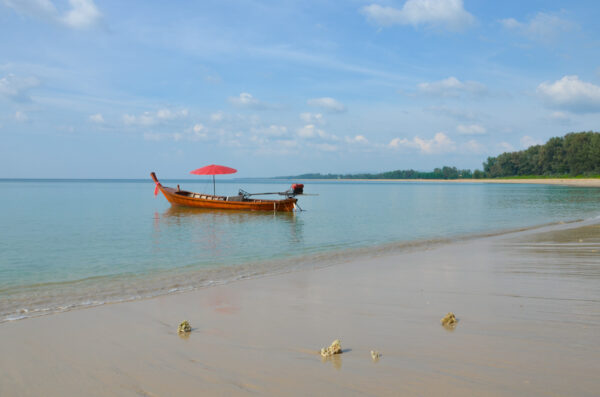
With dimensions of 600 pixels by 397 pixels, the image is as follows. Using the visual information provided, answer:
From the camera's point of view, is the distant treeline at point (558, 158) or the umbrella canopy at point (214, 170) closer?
the umbrella canopy at point (214, 170)

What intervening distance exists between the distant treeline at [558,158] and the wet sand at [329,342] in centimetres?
11939

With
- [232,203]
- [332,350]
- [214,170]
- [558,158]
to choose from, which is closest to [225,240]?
[332,350]

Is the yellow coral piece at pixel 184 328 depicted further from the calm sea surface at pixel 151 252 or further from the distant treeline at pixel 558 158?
the distant treeline at pixel 558 158

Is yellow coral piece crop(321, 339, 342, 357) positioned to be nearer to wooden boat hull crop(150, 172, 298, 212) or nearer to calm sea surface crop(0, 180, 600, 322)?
calm sea surface crop(0, 180, 600, 322)

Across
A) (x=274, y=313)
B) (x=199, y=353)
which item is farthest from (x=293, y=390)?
(x=274, y=313)

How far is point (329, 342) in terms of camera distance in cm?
504

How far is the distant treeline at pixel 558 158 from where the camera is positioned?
355ft

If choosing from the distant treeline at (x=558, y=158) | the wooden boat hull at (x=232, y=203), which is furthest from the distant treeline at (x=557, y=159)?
the wooden boat hull at (x=232, y=203)

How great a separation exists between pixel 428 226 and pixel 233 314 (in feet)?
63.5

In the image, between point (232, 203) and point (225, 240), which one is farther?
point (232, 203)

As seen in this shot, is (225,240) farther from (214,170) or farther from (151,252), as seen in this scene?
(214,170)

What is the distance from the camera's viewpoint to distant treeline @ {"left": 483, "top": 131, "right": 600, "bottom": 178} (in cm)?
10819

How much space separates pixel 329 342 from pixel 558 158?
449ft

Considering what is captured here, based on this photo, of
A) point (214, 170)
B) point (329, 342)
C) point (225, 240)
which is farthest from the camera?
point (214, 170)
